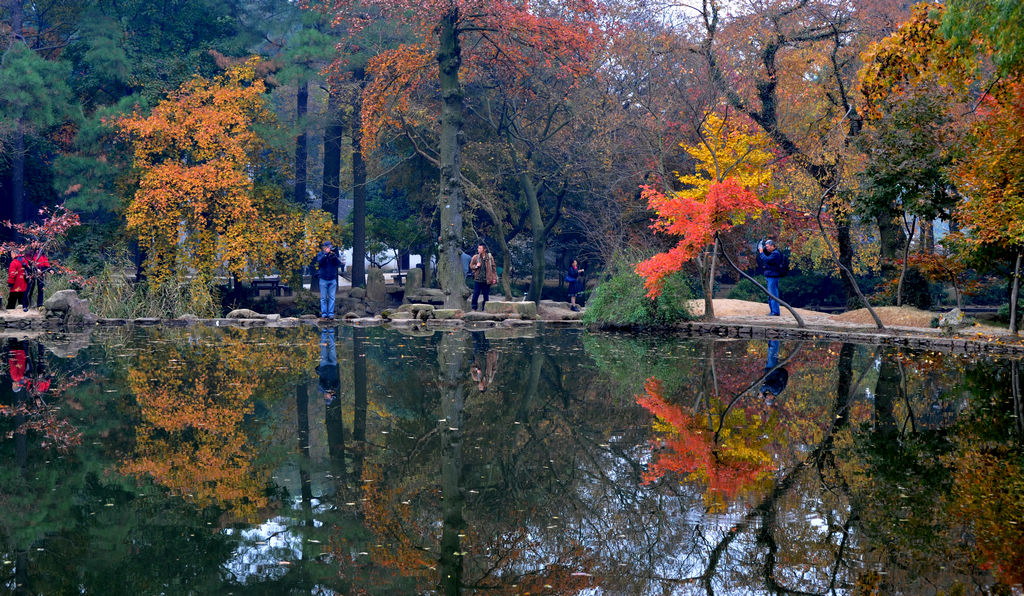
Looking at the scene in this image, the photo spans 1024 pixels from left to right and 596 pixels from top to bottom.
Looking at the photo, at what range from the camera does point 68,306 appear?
20938 mm

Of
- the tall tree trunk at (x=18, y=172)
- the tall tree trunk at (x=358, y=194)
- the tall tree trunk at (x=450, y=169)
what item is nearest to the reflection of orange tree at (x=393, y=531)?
the tall tree trunk at (x=450, y=169)

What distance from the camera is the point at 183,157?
2698cm

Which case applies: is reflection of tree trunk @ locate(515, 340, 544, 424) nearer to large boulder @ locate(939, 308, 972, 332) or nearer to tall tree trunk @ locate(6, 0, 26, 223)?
large boulder @ locate(939, 308, 972, 332)

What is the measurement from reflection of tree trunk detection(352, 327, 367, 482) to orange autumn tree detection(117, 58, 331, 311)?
9934 millimetres

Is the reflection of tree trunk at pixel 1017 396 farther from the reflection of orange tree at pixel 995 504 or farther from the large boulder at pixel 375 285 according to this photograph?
the large boulder at pixel 375 285

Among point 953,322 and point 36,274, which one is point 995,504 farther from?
point 36,274

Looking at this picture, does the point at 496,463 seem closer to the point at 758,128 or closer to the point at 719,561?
the point at 719,561

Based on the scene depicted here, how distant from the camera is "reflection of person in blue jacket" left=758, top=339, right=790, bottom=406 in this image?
11441mm

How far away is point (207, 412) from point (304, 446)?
218cm

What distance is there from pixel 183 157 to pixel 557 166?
38.2 feet

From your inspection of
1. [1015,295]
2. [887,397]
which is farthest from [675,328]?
[887,397]

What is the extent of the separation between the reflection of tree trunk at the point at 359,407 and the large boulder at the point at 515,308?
729 cm

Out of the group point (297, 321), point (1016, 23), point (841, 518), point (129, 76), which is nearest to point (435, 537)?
point (841, 518)

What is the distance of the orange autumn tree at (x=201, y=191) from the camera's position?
2506 cm
